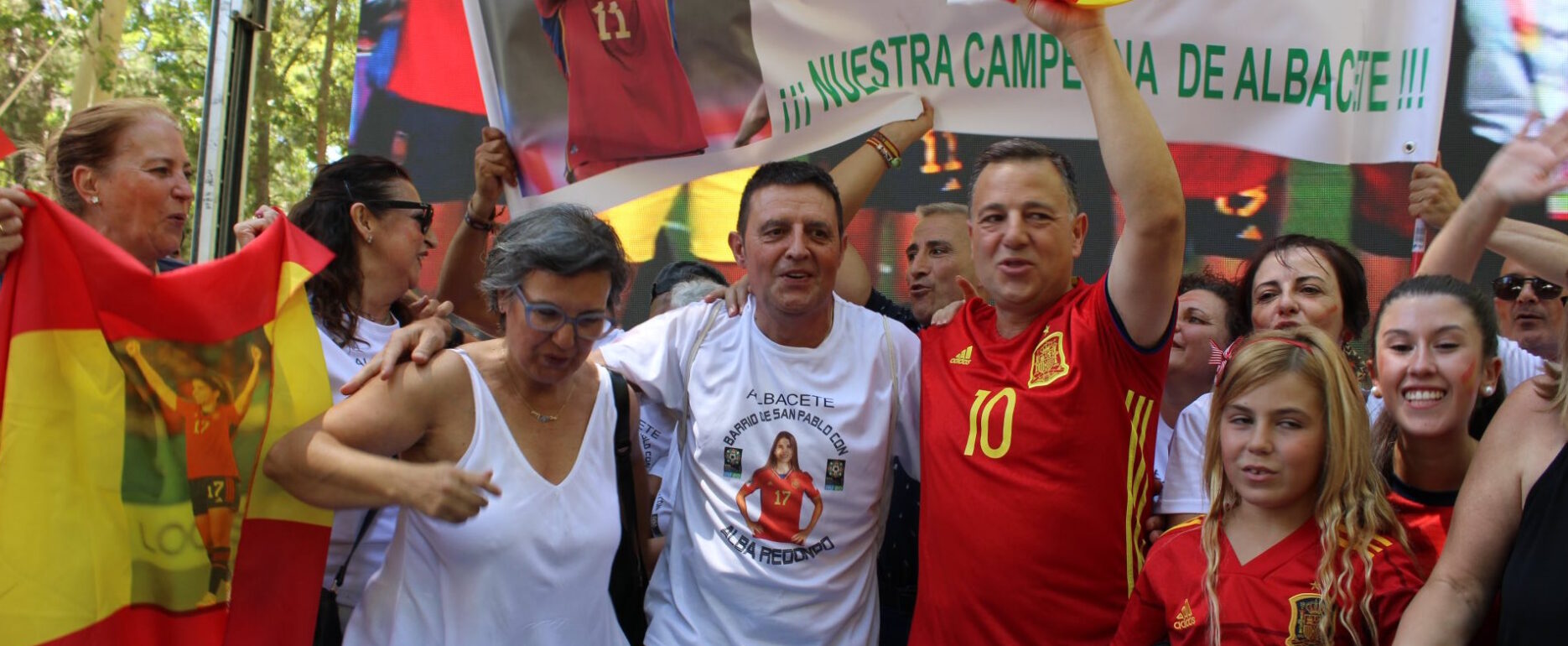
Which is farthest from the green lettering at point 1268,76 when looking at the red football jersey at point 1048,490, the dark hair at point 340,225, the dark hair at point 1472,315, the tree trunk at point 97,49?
the tree trunk at point 97,49

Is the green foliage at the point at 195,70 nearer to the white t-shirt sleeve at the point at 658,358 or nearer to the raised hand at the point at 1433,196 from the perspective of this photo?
the white t-shirt sleeve at the point at 658,358

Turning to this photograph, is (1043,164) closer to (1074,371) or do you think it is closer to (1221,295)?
(1074,371)

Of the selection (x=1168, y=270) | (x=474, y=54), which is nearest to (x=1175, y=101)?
(x=1168, y=270)

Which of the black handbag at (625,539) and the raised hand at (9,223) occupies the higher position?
the raised hand at (9,223)

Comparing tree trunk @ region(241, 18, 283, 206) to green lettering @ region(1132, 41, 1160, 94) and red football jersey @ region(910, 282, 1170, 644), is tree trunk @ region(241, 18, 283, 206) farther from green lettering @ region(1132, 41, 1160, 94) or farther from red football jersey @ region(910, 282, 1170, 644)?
red football jersey @ region(910, 282, 1170, 644)

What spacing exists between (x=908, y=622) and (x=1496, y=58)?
104 inches

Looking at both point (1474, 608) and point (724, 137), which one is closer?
point (1474, 608)

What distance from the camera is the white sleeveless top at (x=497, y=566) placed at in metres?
2.38

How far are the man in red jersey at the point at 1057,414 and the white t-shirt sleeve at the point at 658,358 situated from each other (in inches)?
24.8

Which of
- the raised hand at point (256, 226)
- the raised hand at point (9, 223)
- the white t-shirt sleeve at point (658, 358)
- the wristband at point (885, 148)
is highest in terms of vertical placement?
the wristband at point (885, 148)

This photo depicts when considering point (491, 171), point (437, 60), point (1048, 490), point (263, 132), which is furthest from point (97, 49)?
point (1048, 490)

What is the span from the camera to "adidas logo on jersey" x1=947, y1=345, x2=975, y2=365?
110 inches

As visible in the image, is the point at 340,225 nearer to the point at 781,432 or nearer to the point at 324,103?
the point at 781,432

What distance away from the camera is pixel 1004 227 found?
272 cm
